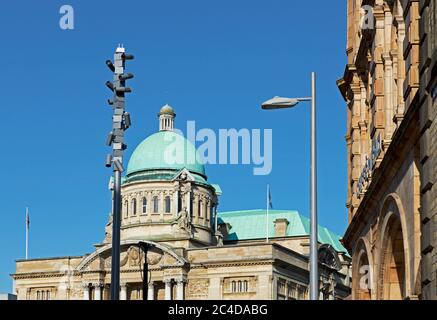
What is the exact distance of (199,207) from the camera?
4341 inches

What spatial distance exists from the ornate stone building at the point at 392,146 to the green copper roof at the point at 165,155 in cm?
7482

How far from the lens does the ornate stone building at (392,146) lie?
1897 cm

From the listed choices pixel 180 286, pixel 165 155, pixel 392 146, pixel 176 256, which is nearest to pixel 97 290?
pixel 176 256

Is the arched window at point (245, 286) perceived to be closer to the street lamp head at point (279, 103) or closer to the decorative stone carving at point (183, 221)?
the decorative stone carving at point (183, 221)

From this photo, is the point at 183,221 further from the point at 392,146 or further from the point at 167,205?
the point at 392,146

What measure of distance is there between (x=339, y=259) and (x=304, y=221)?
8988mm

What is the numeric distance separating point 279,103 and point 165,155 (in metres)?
89.1

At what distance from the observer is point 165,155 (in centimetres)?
11188

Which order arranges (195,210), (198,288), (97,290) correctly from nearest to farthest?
(198,288)
(97,290)
(195,210)

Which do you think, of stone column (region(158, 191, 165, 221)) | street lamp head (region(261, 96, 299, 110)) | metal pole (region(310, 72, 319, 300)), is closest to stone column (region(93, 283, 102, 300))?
stone column (region(158, 191, 165, 221))

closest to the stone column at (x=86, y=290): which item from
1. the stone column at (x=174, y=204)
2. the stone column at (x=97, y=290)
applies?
the stone column at (x=97, y=290)

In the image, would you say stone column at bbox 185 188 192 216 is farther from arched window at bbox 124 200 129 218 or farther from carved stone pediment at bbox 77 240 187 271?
arched window at bbox 124 200 129 218
